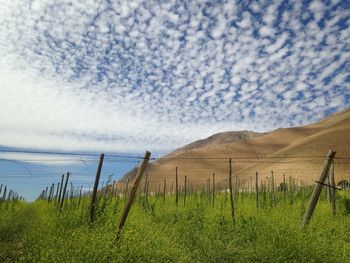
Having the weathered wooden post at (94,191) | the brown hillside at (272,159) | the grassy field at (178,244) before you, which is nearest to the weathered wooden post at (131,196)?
the grassy field at (178,244)

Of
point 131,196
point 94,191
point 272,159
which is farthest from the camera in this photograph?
point 272,159

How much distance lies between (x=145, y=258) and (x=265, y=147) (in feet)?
486

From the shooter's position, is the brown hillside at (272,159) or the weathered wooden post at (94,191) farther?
the brown hillside at (272,159)

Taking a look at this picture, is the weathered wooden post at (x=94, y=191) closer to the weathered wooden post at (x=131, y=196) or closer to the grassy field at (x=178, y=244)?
the grassy field at (x=178, y=244)

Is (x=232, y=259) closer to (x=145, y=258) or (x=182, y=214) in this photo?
(x=145, y=258)

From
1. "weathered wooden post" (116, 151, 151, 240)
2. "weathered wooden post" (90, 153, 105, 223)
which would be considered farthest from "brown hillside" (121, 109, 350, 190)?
"weathered wooden post" (116, 151, 151, 240)

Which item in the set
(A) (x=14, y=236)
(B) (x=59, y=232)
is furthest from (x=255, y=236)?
(A) (x=14, y=236)

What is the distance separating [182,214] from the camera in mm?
19078

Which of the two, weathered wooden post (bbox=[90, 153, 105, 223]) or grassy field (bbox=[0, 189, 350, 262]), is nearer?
grassy field (bbox=[0, 189, 350, 262])

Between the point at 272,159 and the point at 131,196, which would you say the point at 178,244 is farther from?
the point at 272,159

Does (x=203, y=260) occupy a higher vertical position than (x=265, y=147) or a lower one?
lower

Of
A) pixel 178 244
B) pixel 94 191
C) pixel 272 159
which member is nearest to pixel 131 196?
pixel 178 244

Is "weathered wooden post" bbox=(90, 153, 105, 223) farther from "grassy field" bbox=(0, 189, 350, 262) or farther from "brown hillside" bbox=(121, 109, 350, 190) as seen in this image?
"brown hillside" bbox=(121, 109, 350, 190)

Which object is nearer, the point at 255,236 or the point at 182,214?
the point at 255,236
